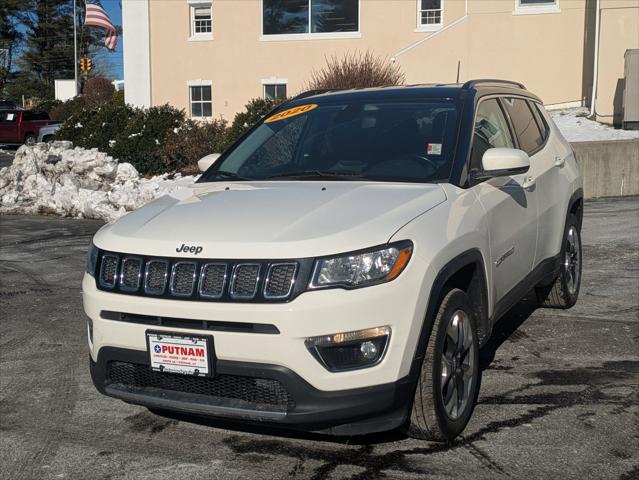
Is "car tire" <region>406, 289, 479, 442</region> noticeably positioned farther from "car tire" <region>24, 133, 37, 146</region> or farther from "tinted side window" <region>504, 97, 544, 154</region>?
"car tire" <region>24, 133, 37, 146</region>

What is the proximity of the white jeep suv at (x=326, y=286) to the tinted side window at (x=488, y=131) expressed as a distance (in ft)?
0.10

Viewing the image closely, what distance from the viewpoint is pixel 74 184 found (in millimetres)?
15273

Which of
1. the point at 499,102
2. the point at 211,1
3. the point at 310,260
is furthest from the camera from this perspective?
the point at 211,1

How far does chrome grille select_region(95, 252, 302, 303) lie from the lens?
371cm

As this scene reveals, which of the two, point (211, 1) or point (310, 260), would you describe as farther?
point (211, 1)

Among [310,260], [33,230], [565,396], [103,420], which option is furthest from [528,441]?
[33,230]

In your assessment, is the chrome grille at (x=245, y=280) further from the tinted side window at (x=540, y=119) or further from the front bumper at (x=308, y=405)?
the tinted side window at (x=540, y=119)

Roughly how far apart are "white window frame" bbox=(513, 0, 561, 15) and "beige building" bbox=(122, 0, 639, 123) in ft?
0.09

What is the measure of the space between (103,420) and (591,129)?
634 inches

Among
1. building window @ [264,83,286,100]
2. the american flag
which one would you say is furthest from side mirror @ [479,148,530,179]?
the american flag

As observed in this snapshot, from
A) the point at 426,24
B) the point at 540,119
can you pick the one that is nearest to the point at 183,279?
the point at 540,119

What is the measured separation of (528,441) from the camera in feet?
14.4

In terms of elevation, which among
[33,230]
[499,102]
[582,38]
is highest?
[582,38]

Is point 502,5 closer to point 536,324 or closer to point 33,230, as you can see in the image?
point 33,230
